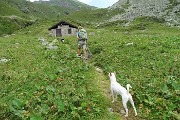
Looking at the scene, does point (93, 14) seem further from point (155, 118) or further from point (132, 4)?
point (155, 118)

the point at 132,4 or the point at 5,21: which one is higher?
the point at 132,4

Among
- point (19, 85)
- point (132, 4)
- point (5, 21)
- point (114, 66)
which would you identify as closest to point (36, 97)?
point (19, 85)

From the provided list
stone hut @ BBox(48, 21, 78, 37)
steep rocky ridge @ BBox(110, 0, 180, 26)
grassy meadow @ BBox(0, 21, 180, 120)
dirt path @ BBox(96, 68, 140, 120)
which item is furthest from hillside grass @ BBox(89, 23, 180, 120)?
steep rocky ridge @ BBox(110, 0, 180, 26)

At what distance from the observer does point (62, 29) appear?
69.7 metres

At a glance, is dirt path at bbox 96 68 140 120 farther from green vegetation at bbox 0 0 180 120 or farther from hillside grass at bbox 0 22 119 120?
hillside grass at bbox 0 22 119 120

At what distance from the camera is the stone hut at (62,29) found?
69.0 metres

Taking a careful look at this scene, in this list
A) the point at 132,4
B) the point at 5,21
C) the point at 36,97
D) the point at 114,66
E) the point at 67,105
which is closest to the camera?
the point at 67,105

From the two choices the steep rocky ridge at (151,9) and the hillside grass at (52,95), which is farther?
the steep rocky ridge at (151,9)

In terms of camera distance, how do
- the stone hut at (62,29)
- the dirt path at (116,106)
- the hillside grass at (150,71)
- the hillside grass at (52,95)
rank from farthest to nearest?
1. the stone hut at (62,29)
2. the hillside grass at (150,71)
3. the dirt path at (116,106)
4. the hillside grass at (52,95)

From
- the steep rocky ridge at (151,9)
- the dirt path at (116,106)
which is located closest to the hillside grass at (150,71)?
the dirt path at (116,106)

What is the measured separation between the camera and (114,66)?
18141mm

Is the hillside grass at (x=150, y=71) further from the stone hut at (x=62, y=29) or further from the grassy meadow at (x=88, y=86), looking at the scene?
the stone hut at (x=62, y=29)

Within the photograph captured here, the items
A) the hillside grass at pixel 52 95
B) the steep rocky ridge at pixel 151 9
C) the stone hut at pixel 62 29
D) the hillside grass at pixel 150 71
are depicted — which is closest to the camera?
the hillside grass at pixel 52 95

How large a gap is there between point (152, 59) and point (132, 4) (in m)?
120
